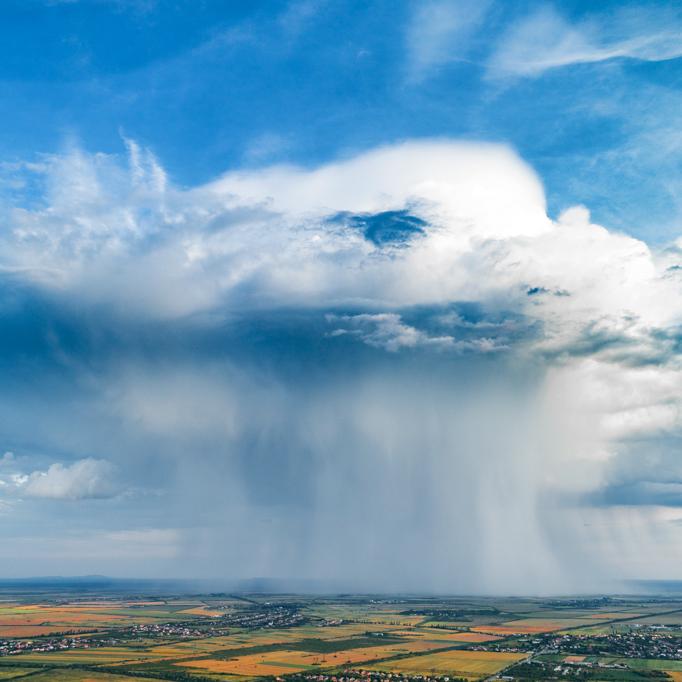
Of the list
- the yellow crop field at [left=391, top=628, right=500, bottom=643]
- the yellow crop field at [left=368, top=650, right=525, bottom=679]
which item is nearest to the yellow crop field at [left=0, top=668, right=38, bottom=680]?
the yellow crop field at [left=368, top=650, right=525, bottom=679]

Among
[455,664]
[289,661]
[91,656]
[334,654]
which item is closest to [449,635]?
[334,654]

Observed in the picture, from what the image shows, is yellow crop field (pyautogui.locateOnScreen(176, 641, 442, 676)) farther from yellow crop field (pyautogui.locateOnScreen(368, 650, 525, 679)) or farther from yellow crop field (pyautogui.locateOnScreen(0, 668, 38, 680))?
yellow crop field (pyautogui.locateOnScreen(0, 668, 38, 680))

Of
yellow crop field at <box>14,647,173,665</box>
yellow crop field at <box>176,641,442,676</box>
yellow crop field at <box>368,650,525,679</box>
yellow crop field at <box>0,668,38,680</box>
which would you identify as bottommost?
yellow crop field at <box>368,650,525,679</box>

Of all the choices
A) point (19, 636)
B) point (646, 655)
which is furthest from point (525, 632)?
point (19, 636)

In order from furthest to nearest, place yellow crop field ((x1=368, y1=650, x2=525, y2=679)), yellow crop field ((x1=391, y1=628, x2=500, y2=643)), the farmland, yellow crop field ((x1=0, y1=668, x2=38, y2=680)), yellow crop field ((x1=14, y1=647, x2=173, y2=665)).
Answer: yellow crop field ((x1=391, y1=628, x2=500, y2=643)) < yellow crop field ((x1=14, y1=647, x2=173, y2=665)) < yellow crop field ((x1=368, y1=650, x2=525, y2=679)) < the farmland < yellow crop field ((x1=0, y1=668, x2=38, y2=680))

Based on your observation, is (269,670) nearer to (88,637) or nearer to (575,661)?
(575,661)

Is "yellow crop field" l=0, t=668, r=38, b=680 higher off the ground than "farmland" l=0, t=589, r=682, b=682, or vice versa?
"yellow crop field" l=0, t=668, r=38, b=680

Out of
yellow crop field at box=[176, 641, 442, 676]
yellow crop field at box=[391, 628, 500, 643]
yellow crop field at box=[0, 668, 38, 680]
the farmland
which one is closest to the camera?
yellow crop field at box=[0, 668, 38, 680]

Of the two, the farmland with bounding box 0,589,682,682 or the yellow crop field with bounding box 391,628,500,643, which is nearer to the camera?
the farmland with bounding box 0,589,682,682

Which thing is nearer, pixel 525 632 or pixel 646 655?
pixel 646 655
